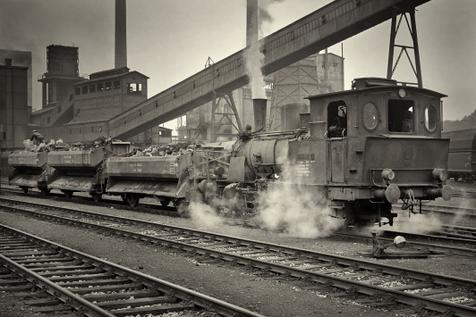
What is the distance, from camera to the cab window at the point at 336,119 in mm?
11047

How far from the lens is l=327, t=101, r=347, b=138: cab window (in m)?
11.0

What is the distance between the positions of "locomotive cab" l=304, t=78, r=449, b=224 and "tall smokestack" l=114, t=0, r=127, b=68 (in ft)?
181

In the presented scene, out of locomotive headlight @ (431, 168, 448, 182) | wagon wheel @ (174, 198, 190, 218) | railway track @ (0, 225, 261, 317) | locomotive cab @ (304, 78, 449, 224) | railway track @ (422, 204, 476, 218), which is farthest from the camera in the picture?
wagon wheel @ (174, 198, 190, 218)

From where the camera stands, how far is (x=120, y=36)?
207ft

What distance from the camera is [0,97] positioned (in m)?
54.8

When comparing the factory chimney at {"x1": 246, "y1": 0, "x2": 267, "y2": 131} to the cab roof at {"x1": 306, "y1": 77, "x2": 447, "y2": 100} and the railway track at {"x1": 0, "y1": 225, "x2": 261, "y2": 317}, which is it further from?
the railway track at {"x1": 0, "y1": 225, "x2": 261, "y2": 317}

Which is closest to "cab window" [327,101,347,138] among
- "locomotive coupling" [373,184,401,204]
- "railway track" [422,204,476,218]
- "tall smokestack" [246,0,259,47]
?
"locomotive coupling" [373,184,401,204]

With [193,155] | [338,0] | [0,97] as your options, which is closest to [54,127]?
[0,97]

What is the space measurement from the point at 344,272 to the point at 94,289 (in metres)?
3.51

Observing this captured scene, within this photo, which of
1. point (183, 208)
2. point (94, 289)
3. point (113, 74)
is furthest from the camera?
point (113, 74)

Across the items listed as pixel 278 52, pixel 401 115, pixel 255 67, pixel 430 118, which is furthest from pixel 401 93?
pixel 278 52

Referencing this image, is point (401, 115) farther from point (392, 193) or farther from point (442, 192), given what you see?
point (392, 193)

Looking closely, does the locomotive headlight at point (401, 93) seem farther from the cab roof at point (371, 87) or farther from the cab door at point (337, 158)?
the cab door at point (337, 158)

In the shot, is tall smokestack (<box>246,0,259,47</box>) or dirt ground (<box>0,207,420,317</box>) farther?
tall smokestack (<box>246,0,259,47</box>)
